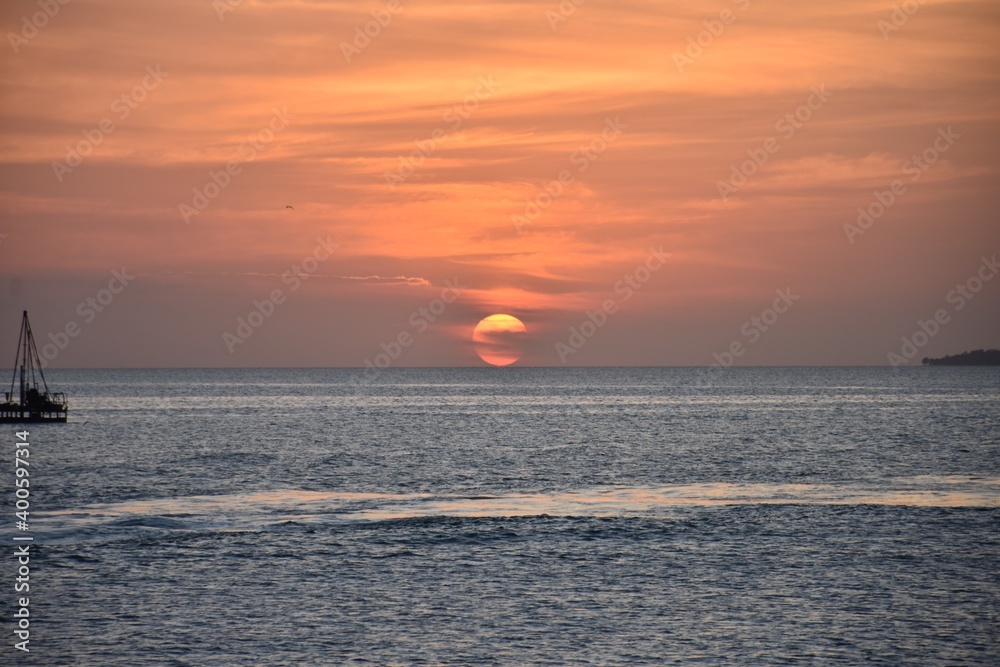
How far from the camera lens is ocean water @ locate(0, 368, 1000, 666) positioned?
109 feet

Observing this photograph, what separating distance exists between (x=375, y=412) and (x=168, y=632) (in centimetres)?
15221

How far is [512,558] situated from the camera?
46156 mm

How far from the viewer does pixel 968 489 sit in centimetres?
6894

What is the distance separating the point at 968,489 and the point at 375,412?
5075 inches

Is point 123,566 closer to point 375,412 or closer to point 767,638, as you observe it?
point 767,638

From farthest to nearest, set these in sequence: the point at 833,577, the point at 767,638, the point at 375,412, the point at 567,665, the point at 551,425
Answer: the point at 375,412 < the point at 551,425 < the point at 833,577 < the point at 767,638 < the point at 567,665

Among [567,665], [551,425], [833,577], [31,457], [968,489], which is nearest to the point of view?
[567,665]

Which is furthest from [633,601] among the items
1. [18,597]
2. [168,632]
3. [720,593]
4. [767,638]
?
[18,597]

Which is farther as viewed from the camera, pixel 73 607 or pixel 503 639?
pixel 73 607

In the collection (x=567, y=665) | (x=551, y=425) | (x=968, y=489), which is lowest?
(x=567, y=665)

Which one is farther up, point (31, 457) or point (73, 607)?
point (31, 457)

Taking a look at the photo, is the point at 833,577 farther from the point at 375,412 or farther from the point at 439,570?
the point at 375,412

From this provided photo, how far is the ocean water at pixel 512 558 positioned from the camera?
33.1 meters

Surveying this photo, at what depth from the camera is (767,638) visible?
33.5m
